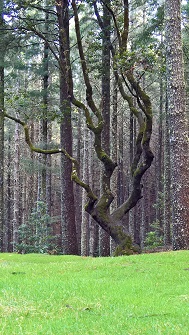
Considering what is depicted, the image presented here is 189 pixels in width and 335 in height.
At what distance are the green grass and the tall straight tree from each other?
130 cm

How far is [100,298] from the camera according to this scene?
20.3 ft

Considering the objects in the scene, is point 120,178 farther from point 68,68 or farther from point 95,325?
point 95,325

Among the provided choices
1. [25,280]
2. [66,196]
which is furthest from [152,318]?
[66,196]

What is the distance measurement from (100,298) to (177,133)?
241 inches

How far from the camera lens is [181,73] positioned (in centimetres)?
1151

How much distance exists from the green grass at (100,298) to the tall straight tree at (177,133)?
1.30 m

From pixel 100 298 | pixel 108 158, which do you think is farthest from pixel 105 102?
pixel 100 298

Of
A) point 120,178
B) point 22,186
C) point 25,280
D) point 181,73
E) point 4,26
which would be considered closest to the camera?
point 25,280

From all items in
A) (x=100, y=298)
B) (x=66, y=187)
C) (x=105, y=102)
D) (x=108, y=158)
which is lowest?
(x=100, y=298)

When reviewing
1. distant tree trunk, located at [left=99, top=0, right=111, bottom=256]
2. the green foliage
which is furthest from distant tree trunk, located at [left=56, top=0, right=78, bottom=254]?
the green foliage

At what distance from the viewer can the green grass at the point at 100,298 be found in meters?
4.75

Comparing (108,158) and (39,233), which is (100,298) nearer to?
(108,158)

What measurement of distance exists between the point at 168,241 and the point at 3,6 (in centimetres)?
1283

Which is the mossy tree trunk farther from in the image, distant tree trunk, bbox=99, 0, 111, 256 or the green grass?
the green grass
